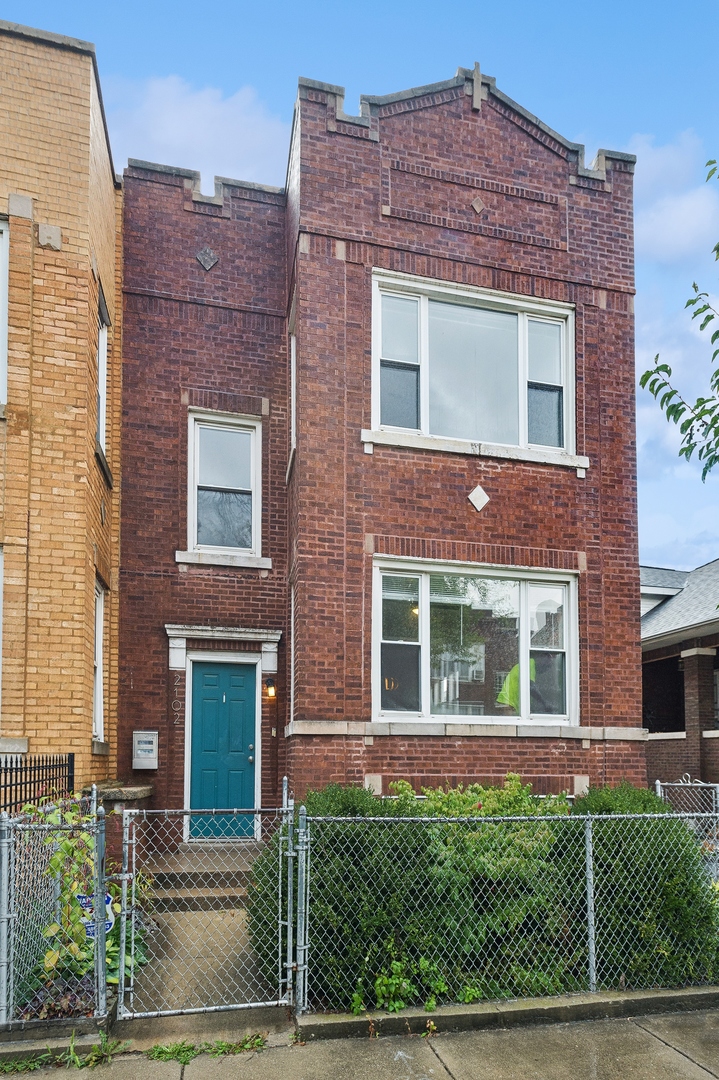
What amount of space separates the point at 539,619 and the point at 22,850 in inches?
266

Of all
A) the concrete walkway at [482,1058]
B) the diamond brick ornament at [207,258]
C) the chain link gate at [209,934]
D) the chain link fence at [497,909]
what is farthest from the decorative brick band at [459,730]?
the diamond brick ornament at [207,258]

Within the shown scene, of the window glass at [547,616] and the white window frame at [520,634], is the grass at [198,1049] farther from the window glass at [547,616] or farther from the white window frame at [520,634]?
the window glass at [547,616]

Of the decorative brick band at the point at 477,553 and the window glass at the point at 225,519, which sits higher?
the window glass at the point at 225,519

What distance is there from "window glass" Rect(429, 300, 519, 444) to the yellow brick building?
13.2 feet

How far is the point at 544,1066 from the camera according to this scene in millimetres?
5617

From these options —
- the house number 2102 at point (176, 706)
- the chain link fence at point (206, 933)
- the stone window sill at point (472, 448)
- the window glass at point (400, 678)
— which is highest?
the stone window sill at point (472, 448)

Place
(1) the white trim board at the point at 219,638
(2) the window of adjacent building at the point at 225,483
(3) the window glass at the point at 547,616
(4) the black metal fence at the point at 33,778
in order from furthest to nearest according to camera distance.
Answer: (2) the window of adjacent building at the point at 225,483
(1) the white trim board at the point at 219,638
(3) the window glass at the point at 547,616
(4) the black metal fence at the point at 33,778

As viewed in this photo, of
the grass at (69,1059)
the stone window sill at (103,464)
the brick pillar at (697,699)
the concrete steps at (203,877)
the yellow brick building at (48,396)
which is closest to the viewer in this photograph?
the grass at (69,1059)

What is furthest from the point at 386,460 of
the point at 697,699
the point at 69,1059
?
the point at 697,699

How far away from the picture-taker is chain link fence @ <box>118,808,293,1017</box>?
6.32 meters

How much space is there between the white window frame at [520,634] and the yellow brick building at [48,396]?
312 cm

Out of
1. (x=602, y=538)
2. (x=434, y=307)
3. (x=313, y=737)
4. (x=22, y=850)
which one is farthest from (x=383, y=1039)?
(x=434, y=307)

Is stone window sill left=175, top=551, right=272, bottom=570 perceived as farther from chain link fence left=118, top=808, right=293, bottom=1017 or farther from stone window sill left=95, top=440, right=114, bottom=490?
chain link fence left=118, top=808, right=293, bottom=1017

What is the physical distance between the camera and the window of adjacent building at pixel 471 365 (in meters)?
10.8
